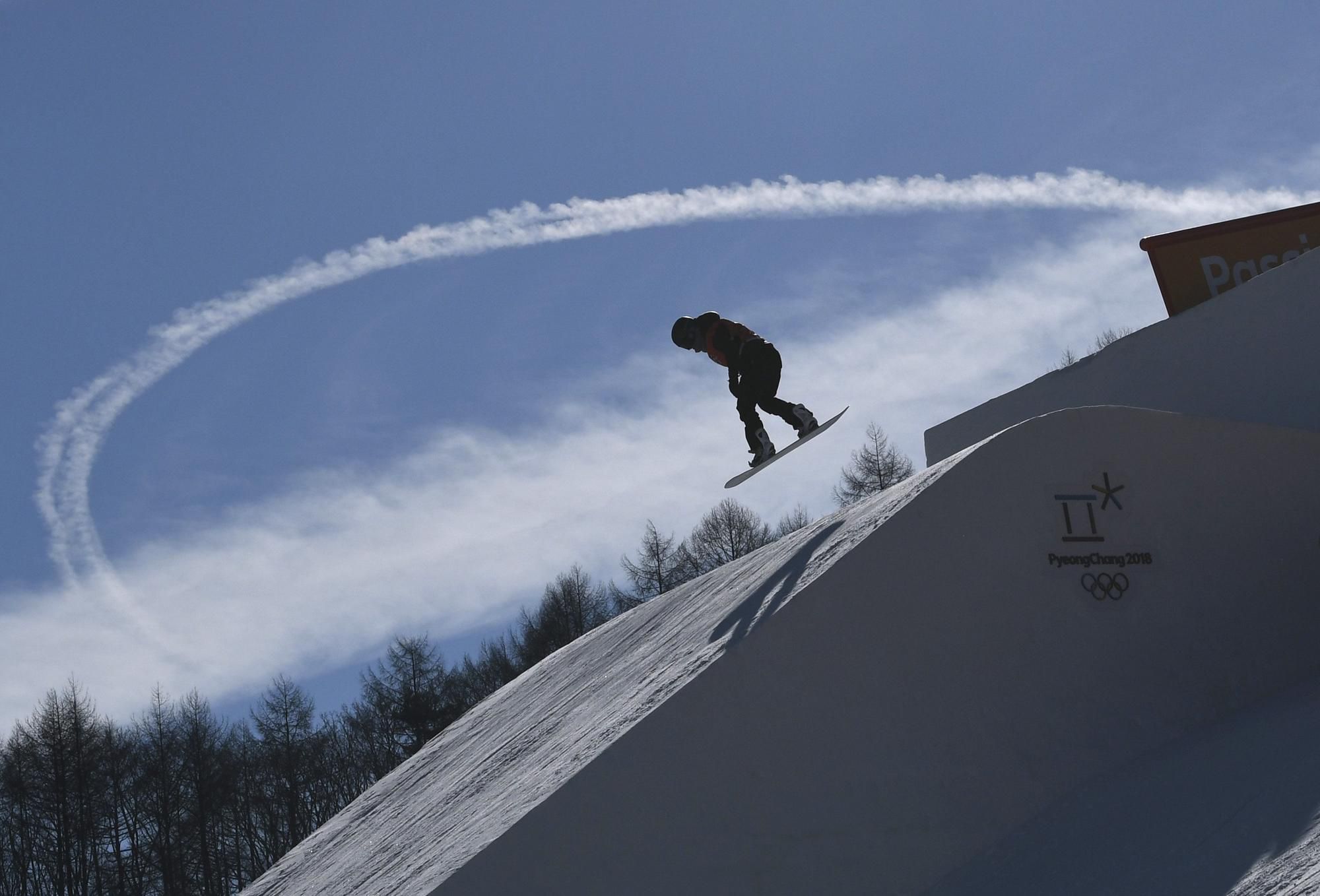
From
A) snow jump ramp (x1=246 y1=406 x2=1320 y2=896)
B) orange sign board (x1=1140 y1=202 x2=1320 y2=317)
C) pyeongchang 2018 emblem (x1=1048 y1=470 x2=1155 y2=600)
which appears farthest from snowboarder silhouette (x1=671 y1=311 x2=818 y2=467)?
orange sign board (x1=1140 y1=202 x2=1320 y2=317)

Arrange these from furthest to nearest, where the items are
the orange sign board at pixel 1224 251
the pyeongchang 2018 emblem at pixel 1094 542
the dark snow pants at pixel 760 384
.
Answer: the orange sign board at pixel 1224 251 < the dark snow pants at pixel 760 384 < the pyeongchang 2018 emblem at pixel 1094 542

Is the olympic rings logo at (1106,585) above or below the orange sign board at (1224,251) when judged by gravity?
below

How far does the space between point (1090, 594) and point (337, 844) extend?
6248mm

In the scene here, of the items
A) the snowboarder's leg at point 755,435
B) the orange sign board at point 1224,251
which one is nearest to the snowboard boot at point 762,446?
the snowboarder's leg at point 755,435

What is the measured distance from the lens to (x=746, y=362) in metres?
8.65

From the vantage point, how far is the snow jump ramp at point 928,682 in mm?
5008

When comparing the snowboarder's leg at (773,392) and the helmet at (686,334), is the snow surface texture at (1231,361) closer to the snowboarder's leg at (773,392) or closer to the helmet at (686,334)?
the snowboarder's leg at (773,392)

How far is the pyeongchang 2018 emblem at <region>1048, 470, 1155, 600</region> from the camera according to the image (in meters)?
6.19

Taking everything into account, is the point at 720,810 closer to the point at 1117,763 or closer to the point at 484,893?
the point at 484,893

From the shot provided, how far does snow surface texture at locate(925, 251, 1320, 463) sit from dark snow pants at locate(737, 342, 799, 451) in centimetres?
362

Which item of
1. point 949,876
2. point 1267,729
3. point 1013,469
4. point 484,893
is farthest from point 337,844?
point 1267,729

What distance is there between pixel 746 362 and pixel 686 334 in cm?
53

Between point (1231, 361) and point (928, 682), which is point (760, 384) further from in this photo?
point (1231, 361)

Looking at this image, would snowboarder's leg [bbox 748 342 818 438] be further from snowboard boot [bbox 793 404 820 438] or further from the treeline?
the treeline
